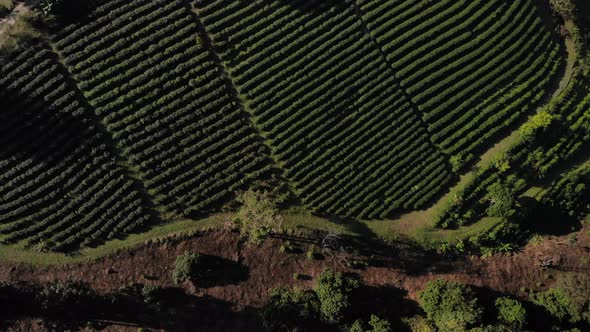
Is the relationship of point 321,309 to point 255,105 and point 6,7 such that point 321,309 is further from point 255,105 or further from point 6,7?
point 6,7

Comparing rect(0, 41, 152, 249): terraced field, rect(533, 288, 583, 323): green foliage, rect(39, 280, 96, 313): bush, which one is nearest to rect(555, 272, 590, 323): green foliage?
rect(533, 288, 583, 323): green foliage

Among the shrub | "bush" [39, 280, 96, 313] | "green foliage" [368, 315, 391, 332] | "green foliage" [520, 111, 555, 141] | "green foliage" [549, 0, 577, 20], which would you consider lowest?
the shrub

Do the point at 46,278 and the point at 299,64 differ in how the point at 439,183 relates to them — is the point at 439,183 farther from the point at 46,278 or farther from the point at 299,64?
the point at 46,278

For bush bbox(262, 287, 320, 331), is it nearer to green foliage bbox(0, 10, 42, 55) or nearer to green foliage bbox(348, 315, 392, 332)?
green foliage bbox(348, 315, 392, 332)

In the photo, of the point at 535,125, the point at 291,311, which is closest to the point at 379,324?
the point at 291,311

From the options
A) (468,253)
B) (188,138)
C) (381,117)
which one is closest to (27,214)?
(188,138)

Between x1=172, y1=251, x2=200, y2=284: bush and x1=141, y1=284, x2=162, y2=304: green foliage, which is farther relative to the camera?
x1=172, y1=251, x2=200, y2=284: bush

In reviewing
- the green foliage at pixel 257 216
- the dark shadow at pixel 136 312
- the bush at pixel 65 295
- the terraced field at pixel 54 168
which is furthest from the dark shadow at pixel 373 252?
the bush at pixel 65 295
